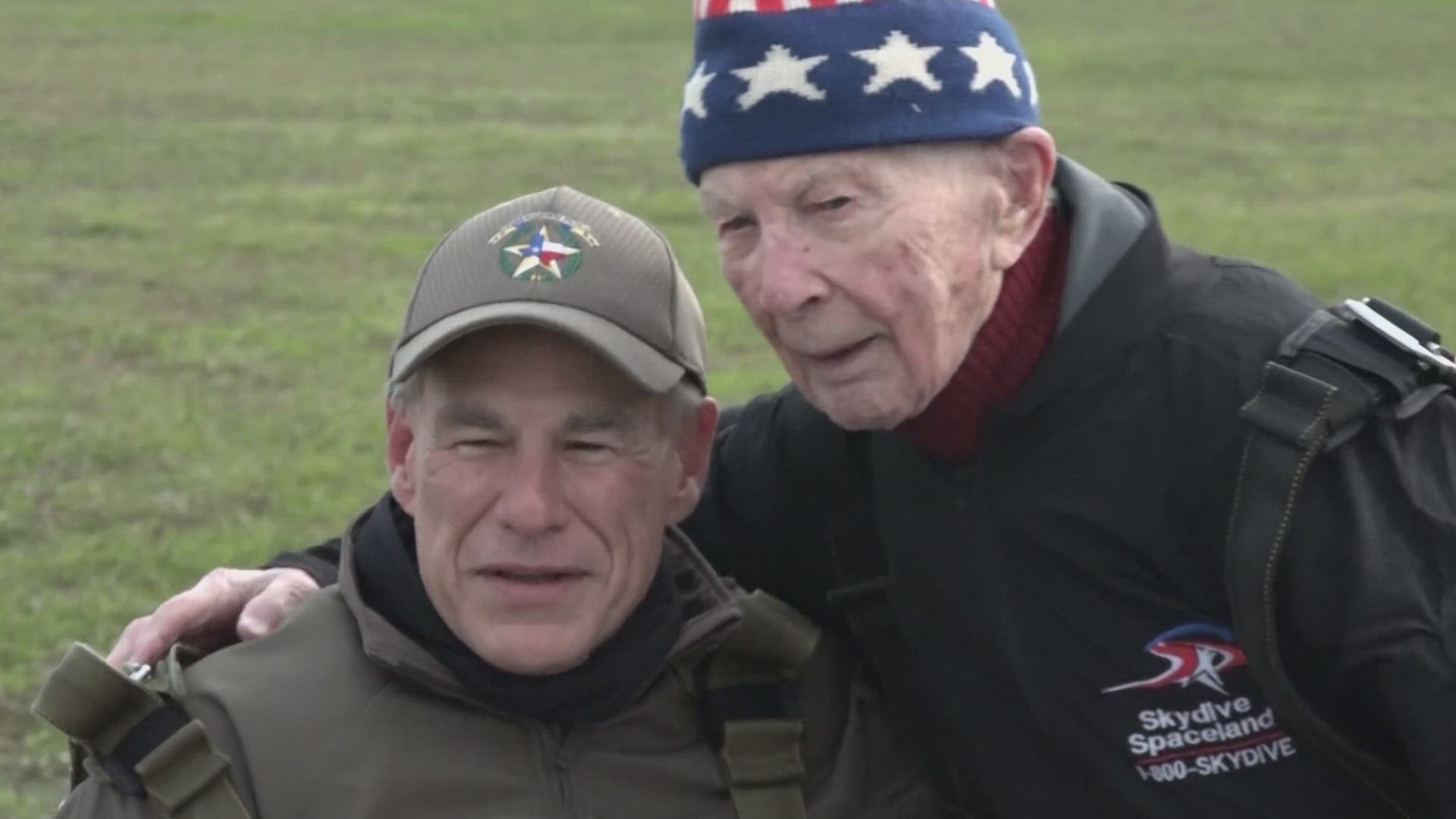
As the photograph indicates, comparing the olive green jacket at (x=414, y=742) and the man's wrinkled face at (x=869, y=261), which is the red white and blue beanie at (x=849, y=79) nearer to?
the man's wrinkled face at (x=869, y=261)

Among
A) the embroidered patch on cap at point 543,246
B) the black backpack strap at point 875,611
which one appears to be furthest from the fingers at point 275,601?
the black backpack strap at point 875,611

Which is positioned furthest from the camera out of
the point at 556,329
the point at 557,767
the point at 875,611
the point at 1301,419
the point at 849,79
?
the point at 875,611

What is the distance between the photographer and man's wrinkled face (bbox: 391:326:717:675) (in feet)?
10.5

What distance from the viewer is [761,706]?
338cm

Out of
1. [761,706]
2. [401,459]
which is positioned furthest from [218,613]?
[761,706]

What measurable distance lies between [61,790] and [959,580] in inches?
141

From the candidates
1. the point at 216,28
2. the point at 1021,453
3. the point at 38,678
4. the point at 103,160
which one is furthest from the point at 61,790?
the point at 216,28

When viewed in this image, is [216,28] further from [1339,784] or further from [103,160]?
[1339,784]

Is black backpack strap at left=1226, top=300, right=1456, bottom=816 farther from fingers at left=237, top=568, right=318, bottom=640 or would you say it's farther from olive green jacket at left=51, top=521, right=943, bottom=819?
fingers at left=237, top=568, right=318, bottom=640

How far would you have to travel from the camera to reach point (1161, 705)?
318 centimetres

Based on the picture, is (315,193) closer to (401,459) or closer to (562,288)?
(401,459)

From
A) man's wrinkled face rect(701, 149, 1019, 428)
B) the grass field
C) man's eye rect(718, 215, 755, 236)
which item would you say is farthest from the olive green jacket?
the grass field

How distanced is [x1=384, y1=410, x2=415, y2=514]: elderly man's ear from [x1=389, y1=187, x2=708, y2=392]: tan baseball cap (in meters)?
0.08

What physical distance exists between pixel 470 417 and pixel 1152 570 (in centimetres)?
96
